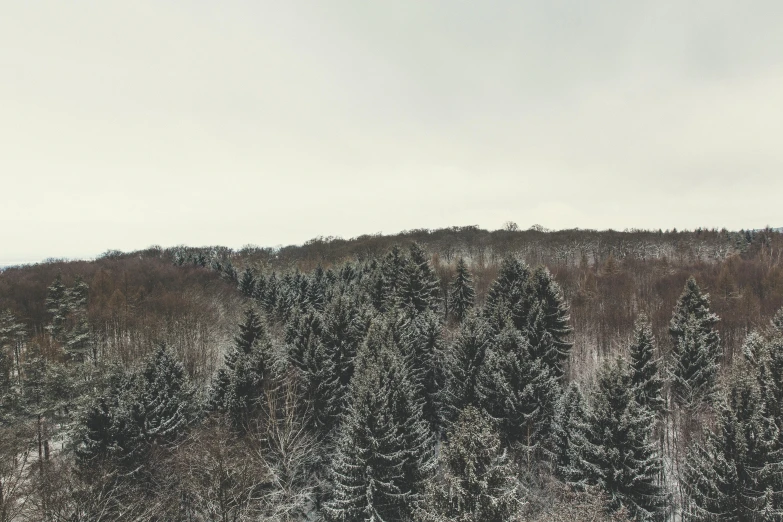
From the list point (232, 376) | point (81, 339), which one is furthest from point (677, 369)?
point (81, 339)

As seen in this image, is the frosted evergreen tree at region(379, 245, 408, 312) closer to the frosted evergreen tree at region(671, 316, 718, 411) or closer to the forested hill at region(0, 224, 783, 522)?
the forested hill at region(0, 224, 783, 522)

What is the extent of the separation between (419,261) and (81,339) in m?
38.6

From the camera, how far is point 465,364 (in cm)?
2938

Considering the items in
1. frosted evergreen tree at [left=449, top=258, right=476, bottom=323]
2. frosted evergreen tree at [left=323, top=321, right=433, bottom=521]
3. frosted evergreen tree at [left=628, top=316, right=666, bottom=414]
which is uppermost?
frosted evergreen tree at [left=449, top=258, right=476, bottom=323]

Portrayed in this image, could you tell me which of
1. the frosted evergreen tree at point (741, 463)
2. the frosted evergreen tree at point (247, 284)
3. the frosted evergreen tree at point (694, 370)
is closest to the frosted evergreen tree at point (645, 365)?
the frosted evergreen tree at point (694, 370)

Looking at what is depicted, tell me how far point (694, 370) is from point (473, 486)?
2777 cm

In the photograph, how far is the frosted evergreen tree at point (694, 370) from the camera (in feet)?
96.3

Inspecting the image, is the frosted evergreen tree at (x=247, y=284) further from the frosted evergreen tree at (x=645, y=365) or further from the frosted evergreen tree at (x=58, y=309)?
the frosted evergreen tree at (x=645, y=365)

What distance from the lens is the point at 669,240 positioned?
135 m

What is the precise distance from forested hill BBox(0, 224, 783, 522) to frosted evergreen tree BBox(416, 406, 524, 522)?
70 mm

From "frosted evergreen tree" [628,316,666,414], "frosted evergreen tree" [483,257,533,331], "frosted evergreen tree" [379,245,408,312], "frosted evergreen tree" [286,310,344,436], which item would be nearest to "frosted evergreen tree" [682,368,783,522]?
"frosted evergreen tree" [628,316,666,414]

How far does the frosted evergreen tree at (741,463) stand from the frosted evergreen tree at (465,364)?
13.4 metres

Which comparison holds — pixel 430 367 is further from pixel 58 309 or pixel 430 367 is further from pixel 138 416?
pixel 58 309

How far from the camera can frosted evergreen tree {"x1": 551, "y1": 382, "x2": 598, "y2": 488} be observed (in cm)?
1942
